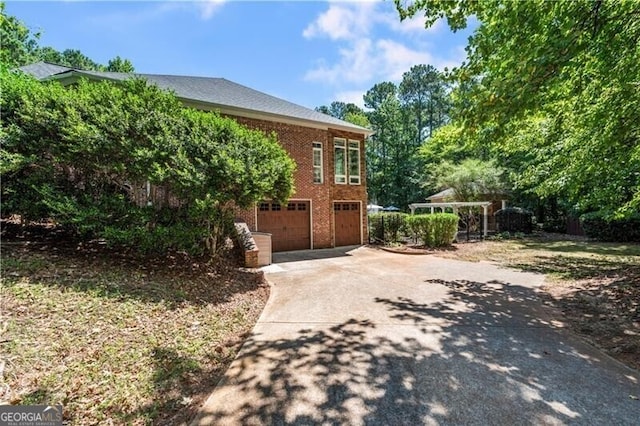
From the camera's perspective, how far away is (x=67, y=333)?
347cm

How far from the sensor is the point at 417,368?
331cm

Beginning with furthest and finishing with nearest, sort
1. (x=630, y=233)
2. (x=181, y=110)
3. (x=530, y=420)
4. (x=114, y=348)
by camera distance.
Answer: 1. (x=630, y=233)
2. (x=181, y=110)
3. (x=114, y=348)
4. (x=530, y=420)

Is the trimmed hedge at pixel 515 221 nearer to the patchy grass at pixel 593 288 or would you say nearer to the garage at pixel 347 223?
the patchy grass at pixel 593 288

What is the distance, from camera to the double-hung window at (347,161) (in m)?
14.2

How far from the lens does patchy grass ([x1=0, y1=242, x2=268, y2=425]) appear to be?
2.73m

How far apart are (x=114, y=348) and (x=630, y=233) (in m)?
22.1

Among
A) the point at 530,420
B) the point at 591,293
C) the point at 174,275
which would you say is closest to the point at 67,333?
the point at 174,275

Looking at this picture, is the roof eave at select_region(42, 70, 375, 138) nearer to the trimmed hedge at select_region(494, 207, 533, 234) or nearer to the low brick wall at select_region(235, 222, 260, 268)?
the low brick wall at select_region(235, 222, 260, 268)

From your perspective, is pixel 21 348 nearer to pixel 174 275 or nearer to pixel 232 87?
pixel 174 275

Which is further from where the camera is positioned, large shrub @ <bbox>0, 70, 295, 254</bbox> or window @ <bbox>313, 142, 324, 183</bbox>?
window @ <bbox>313, 142, 324, 183</bbox>

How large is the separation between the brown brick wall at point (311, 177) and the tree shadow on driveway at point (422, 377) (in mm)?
8133

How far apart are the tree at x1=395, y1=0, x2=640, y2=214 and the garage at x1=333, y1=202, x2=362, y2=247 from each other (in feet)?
28.3
